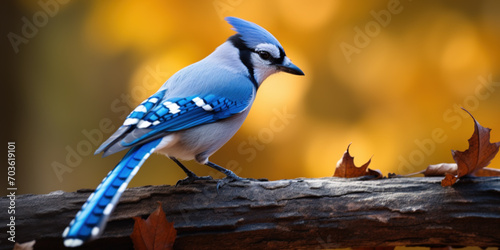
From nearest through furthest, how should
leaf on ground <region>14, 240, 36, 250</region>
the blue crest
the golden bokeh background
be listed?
leaf on ground <region>14, 240, 36, 250</region> → the blue crest → the golden bokeh background

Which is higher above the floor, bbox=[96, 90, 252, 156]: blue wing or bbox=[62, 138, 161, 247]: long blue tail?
bbox=[96, 90, 252, 156]: blue wing

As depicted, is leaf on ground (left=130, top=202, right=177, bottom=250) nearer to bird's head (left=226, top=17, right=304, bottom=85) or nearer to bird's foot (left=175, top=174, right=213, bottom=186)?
bird's foot (left=175, top=174, right=213, bottom=186)

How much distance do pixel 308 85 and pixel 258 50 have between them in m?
0.41

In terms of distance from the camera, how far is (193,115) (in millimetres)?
1187

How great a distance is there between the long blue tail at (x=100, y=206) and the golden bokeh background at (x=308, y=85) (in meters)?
0.79

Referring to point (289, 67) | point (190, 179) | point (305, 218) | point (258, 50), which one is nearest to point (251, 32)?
point (258, 50)

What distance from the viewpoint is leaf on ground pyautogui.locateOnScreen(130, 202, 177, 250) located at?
1.02 metres

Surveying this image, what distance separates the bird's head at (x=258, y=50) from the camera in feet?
4.50

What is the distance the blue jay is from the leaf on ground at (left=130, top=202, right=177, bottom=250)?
0.14 meters

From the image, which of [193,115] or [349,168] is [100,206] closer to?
[193,115]

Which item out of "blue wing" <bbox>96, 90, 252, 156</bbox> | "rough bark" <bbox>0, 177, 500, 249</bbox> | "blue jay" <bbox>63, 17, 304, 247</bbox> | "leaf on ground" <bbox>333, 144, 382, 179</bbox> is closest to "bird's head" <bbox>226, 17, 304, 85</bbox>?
"blue jay" <bbox>63, 17, 304, 247</bbox>

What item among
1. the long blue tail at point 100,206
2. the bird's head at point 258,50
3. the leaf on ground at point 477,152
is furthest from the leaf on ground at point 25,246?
the leaf on ground at point 477,152

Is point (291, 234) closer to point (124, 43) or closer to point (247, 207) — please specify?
point (247, 207)

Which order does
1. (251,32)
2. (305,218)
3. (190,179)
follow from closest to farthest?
1. (305,218)
2. (190,179)
3. (251,32)
